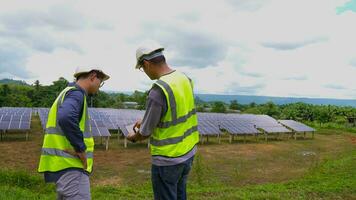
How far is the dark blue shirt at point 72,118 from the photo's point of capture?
300 cm

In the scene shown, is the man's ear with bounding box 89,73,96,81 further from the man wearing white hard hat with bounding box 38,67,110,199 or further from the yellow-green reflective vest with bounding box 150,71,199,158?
the yellow-green reflective vest with bounding box 150,71,199,158

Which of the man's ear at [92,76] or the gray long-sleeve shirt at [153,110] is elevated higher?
the man's ear at [92,76]

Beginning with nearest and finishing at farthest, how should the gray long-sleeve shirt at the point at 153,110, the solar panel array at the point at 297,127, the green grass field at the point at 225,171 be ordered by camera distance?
the gray long-sleeve shirt at the point at 153,110, the green grass field at the point at 225,171, the solar panel array at the point at 297,127

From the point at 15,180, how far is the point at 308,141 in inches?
766

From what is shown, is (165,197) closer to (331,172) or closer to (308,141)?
(331,172)

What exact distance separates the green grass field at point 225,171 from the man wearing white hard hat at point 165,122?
3499 millimetres

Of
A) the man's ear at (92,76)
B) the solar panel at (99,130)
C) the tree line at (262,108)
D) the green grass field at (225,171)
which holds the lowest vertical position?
the green grass field at (225,171)

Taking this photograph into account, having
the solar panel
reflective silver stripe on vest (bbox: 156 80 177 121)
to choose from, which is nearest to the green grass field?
the solar panel

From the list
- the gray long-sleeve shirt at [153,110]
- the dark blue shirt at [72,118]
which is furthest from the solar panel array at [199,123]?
the gray long-sleeve shirt at [153,110]

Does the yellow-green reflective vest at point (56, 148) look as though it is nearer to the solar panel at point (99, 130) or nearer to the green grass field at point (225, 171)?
the green grass field at point (225, 171)

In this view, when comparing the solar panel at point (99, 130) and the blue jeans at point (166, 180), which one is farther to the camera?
the solar panel at point (99, 130)

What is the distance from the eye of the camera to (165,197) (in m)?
3.04

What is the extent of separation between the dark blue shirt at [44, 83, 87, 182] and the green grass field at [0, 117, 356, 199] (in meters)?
3.04

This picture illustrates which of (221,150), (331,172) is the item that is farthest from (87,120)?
(221,150)
